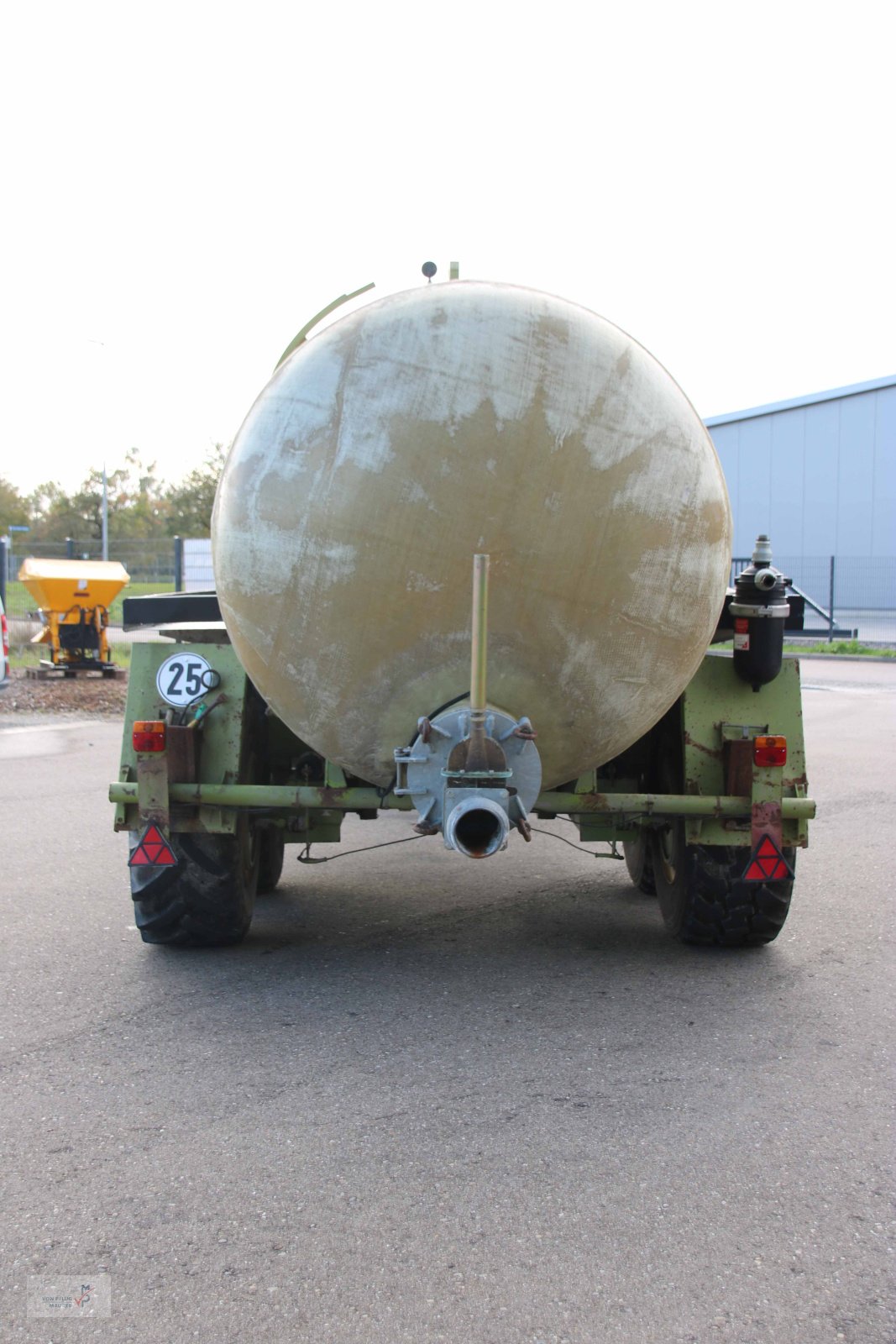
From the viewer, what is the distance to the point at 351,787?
170 inches

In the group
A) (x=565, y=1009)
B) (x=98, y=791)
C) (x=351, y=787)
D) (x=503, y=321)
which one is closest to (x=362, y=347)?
(x=503, y=321)

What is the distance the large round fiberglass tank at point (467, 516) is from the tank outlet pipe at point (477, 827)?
36cm

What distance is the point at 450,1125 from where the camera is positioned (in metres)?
3.23

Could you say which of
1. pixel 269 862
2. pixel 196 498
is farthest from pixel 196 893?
pixel 196 498

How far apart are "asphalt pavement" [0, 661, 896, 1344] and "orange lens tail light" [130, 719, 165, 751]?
0.90 meters

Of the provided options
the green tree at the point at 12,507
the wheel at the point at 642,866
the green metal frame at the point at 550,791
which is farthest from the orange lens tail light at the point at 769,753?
Answer: the green tree at the point at 12,507

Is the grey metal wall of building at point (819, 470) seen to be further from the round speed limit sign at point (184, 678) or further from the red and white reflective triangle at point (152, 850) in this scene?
the red and white reflective triangle at point (152, 850)

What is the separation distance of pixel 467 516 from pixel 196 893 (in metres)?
2.11

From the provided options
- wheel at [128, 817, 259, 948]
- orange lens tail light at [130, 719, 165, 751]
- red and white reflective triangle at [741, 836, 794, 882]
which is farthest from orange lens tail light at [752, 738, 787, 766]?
orange lens tail light at [130, 719, 165, 751]

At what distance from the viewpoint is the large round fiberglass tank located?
343cm

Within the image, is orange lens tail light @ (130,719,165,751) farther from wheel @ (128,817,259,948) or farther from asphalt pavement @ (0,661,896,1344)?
asphalt pavement @ (0,661,896,1344)

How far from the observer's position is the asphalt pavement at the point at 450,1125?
2457 mm

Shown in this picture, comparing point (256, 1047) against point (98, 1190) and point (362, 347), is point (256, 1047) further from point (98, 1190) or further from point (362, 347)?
point (362, 347)

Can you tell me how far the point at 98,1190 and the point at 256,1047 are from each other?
0.95 m
